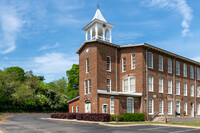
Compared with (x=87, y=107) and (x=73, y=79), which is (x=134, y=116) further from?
(x=73, y=79)

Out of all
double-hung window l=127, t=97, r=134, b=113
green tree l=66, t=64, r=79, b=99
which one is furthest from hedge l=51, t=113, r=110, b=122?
green tree l=66, t=64, r=79, b=99

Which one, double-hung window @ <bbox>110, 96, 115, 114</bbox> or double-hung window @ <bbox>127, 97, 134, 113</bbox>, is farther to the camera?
double-hung window @ <bbox>127, 97, 134, 113</bbox>

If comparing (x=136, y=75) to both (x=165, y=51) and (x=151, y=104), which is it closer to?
(x=151, y=104)

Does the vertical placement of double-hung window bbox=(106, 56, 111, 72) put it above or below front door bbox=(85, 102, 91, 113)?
above

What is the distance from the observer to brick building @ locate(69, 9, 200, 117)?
1142 inches

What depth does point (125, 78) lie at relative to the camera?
3241 centimetres

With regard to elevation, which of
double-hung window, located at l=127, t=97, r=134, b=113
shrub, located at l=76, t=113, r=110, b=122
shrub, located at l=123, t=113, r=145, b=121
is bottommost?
shrub, located at l=123, t=113, r=145, b=121

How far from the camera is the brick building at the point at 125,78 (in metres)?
→ 29.0

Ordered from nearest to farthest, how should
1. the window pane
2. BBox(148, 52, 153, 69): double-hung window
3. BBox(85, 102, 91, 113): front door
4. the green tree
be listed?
BBox(85, 102, 91, 113): front door
the window pane
BBox(148, 52, 153, 69): double-hung window
the green tree

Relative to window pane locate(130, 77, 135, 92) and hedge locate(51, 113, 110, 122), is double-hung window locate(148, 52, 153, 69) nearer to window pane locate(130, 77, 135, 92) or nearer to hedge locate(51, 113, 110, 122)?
window pane locate(130, 77, 135, 92)

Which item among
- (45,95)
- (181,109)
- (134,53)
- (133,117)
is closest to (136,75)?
(134,53)

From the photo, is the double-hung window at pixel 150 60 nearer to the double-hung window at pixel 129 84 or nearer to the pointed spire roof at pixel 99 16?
the double-hung window at pixel 129 84

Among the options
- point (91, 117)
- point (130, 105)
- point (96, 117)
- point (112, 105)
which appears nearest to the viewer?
point (96, 117)

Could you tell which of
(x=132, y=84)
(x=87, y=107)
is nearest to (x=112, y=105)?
(x=87, y=107)
